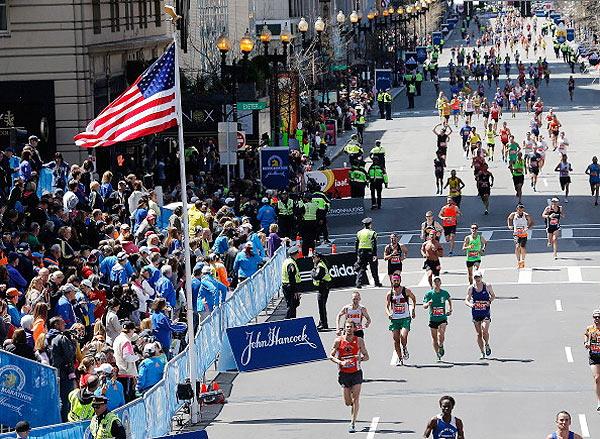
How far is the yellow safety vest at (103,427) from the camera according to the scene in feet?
64.8

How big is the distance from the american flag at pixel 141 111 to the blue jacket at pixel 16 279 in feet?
9.54

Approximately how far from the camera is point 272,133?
58.4 metres

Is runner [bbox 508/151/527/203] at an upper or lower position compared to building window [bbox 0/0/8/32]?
lower

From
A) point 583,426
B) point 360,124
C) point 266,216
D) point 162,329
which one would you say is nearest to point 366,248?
point 266,216

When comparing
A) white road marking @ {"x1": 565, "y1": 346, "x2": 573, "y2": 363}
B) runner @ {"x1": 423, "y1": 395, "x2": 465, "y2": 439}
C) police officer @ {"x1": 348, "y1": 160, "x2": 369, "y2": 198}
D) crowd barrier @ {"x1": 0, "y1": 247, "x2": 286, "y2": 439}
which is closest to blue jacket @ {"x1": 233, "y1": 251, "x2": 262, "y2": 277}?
crowd barrier @ {"x1": 0, "y1": 247, "x2": 286, "y2": 439}

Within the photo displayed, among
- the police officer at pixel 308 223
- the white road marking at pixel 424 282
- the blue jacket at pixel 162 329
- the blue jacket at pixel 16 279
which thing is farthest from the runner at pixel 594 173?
the blue jacket at pixel 16 279

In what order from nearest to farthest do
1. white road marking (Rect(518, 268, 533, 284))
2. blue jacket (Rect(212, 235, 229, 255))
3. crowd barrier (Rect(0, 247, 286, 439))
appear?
crowd barrier (Rect(0, 247, 286, 439))
blue jacket (Rect(212, 235, 229, 255))
white road marking (Rect(518, 268, 533, 284))

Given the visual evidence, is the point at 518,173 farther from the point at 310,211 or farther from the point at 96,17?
the point at 96,17

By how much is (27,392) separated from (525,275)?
18753 millimetres

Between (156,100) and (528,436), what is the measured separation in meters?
6.92

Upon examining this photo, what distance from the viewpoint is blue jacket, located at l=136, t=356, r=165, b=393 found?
933 inches

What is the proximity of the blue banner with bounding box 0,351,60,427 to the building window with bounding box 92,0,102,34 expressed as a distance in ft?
88.7

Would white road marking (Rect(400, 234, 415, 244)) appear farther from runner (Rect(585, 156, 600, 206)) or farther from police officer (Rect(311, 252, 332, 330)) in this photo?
police officer (Rect(311, 252, 332, 330))

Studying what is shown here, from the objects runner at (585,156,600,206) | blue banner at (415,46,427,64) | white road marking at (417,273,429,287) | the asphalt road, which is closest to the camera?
the asphalt road
